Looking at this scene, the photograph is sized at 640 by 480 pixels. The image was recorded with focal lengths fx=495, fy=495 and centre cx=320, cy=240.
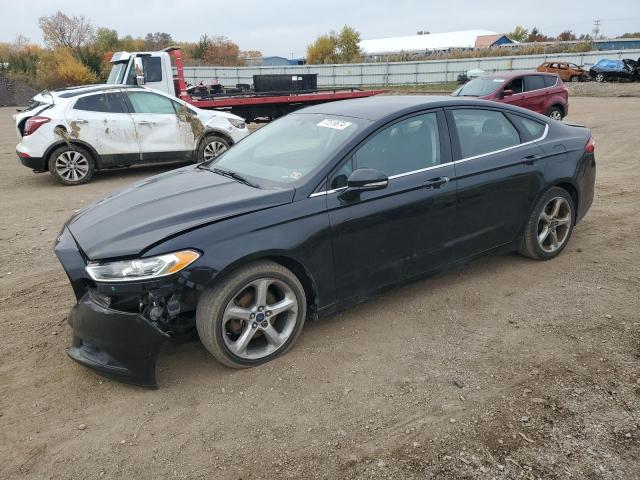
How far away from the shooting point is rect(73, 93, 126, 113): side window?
859 centimetres

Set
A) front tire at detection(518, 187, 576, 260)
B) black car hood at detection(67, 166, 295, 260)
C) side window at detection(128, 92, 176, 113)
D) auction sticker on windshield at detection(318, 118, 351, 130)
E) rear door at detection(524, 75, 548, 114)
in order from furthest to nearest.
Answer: rear door at detection(524, 75, 548, 114) → side window at detection(128, 92, 176, 113) → front tire at detection(518, 187, 576, 260) → auction sticker on windshield at detection(318, 118, 351, 130) → black car hood at detection(67, 166, 295, 260)

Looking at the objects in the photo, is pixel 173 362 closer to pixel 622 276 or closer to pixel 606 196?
pixel 622 276

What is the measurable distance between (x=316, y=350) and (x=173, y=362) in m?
0.97

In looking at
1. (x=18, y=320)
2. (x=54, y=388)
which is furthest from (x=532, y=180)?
(x=18, y=320)

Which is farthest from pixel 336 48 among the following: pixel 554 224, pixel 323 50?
pixel 554 224

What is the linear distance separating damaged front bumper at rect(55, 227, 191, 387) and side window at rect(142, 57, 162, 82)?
11.0 m

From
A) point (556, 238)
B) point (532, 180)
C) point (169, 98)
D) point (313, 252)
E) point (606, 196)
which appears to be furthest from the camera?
point (169, 98)

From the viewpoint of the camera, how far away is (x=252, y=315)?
10.3 feet

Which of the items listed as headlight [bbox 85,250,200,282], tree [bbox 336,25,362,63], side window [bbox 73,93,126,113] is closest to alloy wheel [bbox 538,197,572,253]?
headlight [bbox 85,250,200,282]

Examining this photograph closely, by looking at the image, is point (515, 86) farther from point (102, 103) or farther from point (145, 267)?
point (145, 267)

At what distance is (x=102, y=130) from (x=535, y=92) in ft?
34.6

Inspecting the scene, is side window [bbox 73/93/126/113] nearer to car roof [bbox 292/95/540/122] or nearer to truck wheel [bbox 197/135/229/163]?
truck wheel [bbox 197/135/229/163]

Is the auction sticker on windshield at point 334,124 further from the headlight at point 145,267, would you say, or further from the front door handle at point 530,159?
the front door handle at point 530,159

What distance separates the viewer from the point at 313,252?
3.25 m
